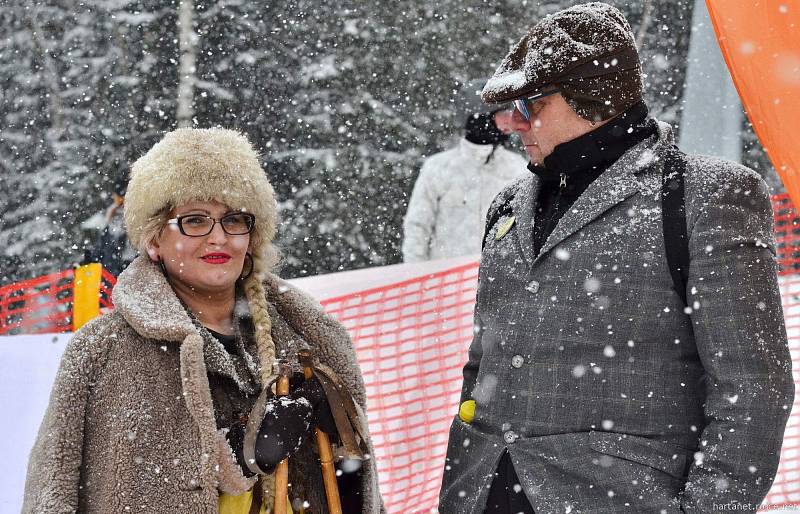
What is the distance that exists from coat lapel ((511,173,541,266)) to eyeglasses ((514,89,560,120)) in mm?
224

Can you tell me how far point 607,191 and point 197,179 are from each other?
3.88 feet

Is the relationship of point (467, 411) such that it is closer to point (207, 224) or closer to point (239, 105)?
point (207, 224)

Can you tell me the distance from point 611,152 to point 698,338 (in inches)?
20.2

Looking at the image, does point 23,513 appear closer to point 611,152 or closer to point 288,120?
point 611,152

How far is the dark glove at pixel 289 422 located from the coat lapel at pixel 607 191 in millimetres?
766

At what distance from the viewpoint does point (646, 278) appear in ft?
6.55

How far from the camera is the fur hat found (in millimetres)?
2535

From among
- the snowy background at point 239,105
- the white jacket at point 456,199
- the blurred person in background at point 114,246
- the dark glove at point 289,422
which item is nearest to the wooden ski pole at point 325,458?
the dark glove at point 289,422

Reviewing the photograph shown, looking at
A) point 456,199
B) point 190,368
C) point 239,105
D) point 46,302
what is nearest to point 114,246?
point 46,302

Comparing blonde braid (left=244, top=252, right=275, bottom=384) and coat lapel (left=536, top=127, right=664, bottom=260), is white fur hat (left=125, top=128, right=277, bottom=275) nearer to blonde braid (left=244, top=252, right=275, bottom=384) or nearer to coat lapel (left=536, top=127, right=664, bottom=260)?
blonde braid (left=244, top=252, right=275, bottom=384)

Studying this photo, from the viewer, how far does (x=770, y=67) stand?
219 cm

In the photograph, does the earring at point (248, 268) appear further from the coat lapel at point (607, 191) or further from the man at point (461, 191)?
the man at point (461, 191)

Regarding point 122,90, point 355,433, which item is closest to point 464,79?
point 122,90

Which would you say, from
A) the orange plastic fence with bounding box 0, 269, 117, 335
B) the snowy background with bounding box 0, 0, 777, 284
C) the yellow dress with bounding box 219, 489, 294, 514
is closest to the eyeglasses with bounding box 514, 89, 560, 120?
the yellow dress with bounding box 219, 489, 294, 514
